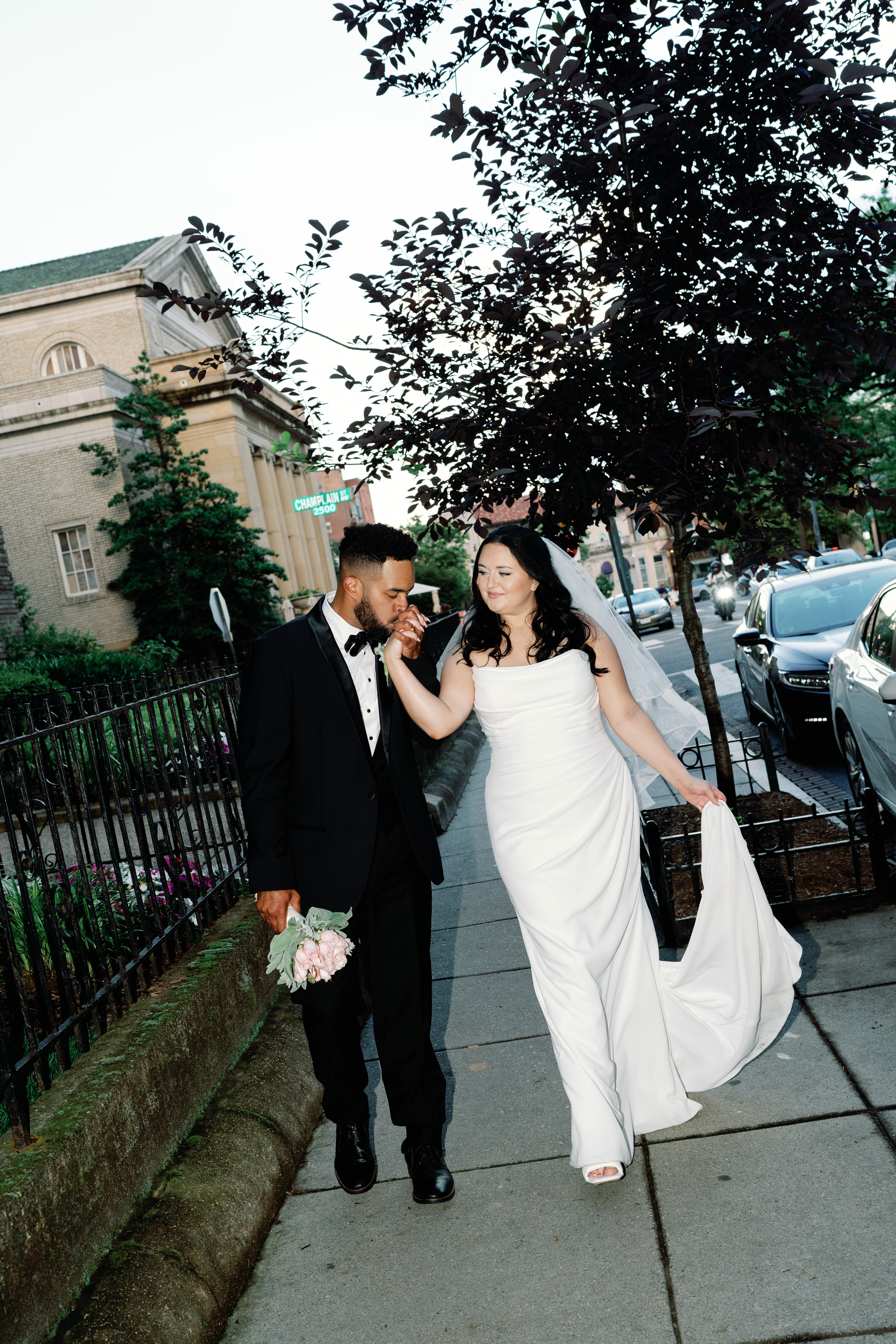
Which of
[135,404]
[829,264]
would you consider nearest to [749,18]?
[829,264]

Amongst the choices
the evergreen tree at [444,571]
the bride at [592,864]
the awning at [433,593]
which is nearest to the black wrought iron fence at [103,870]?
the bride at [592,864]

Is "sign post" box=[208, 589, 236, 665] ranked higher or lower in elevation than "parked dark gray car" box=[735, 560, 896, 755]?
higher

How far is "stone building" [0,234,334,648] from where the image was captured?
29.1 meters

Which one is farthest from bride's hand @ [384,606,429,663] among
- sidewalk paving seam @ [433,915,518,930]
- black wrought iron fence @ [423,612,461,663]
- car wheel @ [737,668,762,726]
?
car wheel @ [737,668,762,726]

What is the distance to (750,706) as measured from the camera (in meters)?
12.4

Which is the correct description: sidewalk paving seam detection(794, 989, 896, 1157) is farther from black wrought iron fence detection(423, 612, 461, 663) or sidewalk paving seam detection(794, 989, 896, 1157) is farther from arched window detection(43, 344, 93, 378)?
arched window detection(43, 344, 93, 378)

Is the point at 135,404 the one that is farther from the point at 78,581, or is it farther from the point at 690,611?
the point at 690,611

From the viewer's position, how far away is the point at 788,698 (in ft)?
32.5

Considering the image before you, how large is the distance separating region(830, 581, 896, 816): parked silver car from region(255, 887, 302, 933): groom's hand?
3.37m

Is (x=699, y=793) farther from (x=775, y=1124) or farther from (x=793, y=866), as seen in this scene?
(x=793, y=866)

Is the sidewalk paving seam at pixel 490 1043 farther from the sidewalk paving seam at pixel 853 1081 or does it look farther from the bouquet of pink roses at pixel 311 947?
the bouquet of pink roses at pixel 311 947

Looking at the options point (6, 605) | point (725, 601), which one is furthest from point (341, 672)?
point (725, 601)

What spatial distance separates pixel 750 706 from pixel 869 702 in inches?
232

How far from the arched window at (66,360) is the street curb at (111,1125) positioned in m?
33.8
